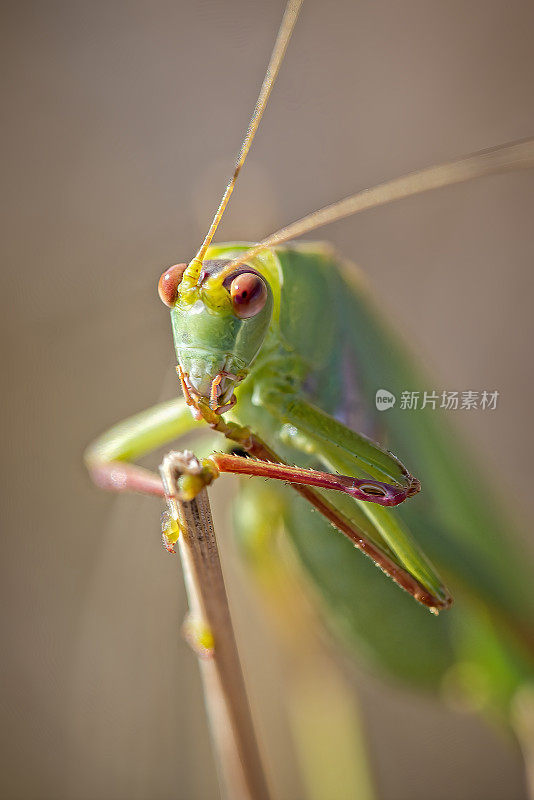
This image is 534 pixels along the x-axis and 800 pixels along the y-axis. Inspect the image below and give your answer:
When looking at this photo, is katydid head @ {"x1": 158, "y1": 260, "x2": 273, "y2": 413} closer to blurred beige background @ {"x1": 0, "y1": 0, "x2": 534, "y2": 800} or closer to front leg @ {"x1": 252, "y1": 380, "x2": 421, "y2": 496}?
front leg @ {"x1": 252, "y1": 380, "x2": 421, "y2": 496}

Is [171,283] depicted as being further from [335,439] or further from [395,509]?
[395,509]


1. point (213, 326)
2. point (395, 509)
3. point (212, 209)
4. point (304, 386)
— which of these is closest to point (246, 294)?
point (213, 326)

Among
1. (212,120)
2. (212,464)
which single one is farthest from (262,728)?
(212,120)

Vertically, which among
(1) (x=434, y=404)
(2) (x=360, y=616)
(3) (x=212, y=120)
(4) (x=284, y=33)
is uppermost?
(3) (x=212, y=120)

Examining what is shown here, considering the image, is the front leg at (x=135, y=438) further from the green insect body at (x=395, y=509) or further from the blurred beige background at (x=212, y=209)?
A: the blurred beige background at (x=212, y=209)

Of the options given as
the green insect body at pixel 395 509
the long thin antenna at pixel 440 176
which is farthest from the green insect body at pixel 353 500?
the long thin antenna at pixel 440 176

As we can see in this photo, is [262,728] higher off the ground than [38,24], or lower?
lower

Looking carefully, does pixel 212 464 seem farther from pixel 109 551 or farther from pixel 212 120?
pixel 212 120
